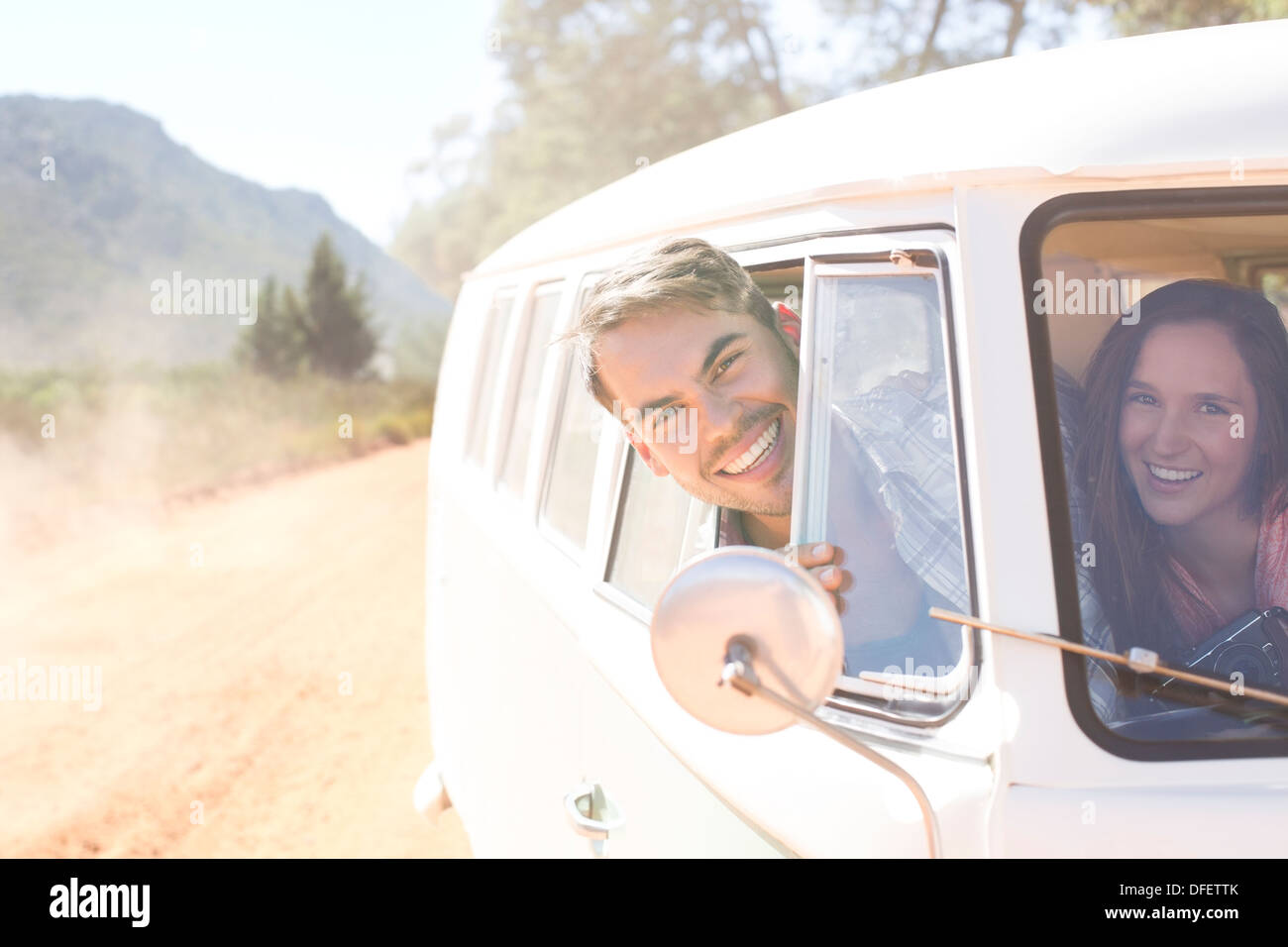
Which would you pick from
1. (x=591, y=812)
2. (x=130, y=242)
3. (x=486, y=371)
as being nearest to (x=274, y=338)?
(x=486, y=371)

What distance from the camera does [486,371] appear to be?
156 inches

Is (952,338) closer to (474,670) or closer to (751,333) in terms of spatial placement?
(751,333)

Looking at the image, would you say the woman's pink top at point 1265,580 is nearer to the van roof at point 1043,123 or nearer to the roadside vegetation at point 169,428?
the van roof at point 1043,123

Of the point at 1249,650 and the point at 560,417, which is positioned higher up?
the point at 560,417

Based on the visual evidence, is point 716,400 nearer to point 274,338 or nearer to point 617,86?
point 617,86

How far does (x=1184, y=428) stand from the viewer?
171 centimetres

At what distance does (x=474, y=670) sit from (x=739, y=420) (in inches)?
67.4

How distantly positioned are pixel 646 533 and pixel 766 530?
286mm

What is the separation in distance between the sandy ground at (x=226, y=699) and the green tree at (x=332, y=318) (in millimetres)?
33657

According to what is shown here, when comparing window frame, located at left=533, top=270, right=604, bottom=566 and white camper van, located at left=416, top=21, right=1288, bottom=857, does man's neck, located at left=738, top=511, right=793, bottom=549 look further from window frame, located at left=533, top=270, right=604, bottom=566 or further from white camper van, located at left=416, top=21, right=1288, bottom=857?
window frame, located at left=533, top=270, right=604, bottom=566

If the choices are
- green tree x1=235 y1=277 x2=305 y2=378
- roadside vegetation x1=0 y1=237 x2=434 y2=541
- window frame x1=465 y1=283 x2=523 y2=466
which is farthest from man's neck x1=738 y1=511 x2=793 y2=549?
green tree x1=235 y1=277 x2=305 y2=378
